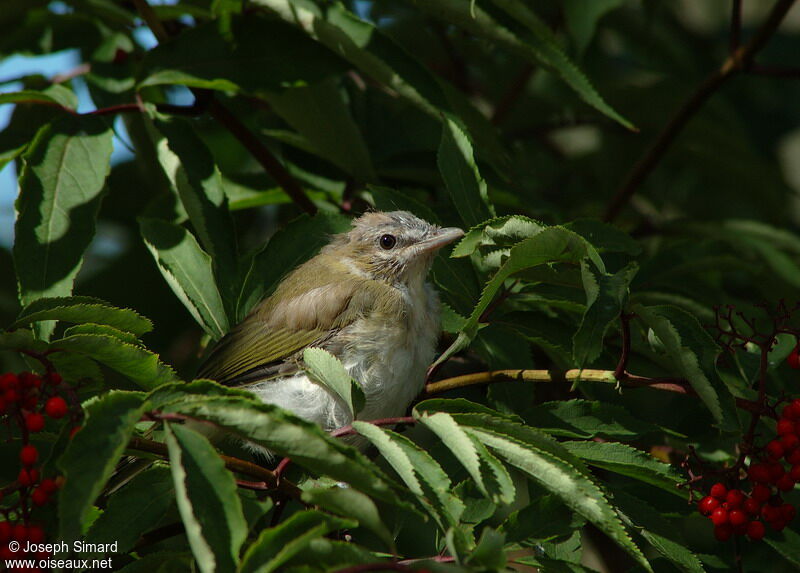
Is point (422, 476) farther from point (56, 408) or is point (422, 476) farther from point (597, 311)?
point (56, 408)

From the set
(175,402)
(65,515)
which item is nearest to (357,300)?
(175,402)

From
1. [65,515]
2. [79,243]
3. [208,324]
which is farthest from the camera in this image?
[208,324]

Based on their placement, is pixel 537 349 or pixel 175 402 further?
pixel 537 349

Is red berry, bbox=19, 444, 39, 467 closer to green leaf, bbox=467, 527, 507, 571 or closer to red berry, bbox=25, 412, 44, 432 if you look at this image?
red berry, bbox=25, 412, 44, 432

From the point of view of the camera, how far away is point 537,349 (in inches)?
128

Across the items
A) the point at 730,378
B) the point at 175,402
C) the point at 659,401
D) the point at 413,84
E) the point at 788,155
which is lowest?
the point at 659,401

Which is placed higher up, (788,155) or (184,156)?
(184,156)

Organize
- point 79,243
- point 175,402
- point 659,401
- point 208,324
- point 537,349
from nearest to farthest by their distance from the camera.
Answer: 1. point 175,402
2. point 79,243
3. point 208,324
4. point 537,349
5. point 659,401

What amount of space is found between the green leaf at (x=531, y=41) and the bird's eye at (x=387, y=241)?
46.6 inches

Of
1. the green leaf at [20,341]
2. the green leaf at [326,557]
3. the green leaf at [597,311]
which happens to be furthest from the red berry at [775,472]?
the green leaf at [20,341]

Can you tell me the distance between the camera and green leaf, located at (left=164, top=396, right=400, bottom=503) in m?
1.62

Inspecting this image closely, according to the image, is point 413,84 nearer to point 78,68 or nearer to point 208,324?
point 208,324

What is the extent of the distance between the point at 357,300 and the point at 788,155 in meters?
4.61

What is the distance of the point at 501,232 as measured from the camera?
1991 mm
